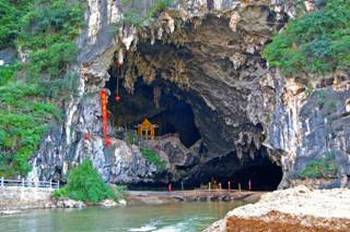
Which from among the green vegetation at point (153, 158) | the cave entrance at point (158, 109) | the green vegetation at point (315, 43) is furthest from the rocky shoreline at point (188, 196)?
the cave entrance at point (158, 109)

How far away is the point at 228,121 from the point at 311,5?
751 cm

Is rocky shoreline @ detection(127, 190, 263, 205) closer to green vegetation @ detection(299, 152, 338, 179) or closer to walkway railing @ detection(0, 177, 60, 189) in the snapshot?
green vegetation @ detection(299, 152, 338, 179)

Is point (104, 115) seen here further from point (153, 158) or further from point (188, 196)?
point (188, 196)

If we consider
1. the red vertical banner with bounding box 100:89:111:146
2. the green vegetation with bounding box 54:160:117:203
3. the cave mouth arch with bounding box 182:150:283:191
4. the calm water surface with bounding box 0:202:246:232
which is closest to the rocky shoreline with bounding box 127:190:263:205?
the green vegetation with bounding box 54:160:117:203

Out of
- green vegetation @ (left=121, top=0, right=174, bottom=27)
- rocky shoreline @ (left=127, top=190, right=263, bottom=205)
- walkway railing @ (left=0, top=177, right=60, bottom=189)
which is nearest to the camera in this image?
walkway railing @ (left=0, top=177, right=60, bottom=189)

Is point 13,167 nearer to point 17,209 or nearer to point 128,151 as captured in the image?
point 17,209

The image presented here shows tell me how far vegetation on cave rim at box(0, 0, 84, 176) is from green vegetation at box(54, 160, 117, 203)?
6.13 feet

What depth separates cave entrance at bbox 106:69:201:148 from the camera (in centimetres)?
3219

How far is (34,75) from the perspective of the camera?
89.8ft

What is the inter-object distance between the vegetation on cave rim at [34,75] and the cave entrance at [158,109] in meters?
4.56

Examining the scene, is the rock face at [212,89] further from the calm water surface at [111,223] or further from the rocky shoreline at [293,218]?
the rocky shoreline at [293,218]

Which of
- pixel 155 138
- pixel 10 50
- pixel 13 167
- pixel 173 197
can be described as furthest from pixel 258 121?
pixel 10 50

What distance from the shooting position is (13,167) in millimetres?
23812

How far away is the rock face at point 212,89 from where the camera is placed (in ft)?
77.2
